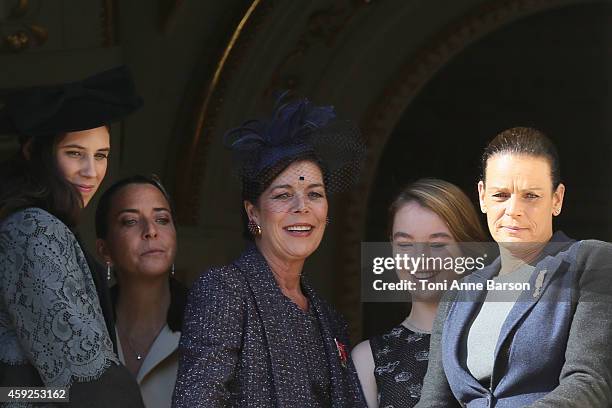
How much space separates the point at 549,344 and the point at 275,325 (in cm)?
66

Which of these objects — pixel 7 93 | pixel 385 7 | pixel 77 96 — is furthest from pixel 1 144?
pixel 385 7

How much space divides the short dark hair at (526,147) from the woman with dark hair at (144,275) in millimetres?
853

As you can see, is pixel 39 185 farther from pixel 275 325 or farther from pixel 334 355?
pixel 334 355

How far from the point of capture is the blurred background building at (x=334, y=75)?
180 inches

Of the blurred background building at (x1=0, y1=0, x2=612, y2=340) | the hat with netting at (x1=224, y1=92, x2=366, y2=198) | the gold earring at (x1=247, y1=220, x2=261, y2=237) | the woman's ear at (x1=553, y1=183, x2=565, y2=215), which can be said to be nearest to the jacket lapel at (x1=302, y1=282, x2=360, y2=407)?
the gold earring at (x1=247, y1=220, x2=261, y2=237)

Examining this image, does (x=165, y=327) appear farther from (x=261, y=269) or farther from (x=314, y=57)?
(x=314, y=57)

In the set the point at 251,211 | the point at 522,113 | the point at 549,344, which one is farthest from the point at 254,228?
the point at 522,113

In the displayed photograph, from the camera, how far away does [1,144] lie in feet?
13.2

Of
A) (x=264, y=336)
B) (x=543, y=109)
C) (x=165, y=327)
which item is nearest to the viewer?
(x=264, y=336)

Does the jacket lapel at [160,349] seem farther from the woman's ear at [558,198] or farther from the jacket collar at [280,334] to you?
the woman's ear at [558,198]

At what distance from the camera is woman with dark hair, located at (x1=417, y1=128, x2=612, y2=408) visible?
3266mm

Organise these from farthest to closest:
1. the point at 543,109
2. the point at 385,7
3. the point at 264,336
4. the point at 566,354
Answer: the point at 385,7
the point at 543,109
the point at 264,336
the point at 566,354

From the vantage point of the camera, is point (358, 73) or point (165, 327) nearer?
point (165, 327)

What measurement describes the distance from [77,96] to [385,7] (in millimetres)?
1717
